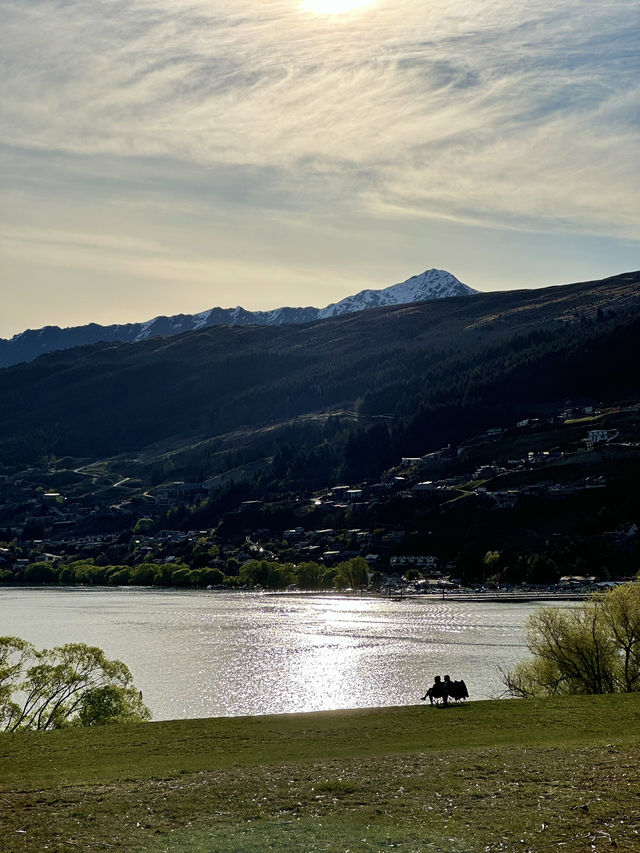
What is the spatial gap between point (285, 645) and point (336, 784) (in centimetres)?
9067

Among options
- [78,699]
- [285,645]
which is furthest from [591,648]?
[285,645]

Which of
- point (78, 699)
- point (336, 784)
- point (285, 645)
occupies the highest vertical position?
point (336, 784)

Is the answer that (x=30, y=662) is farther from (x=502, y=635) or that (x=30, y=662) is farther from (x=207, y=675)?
(x=502, y=635)

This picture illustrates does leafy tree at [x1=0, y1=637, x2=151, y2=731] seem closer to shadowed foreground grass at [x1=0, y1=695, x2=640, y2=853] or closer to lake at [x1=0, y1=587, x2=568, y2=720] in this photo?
lake at [x1=0, y1=587, x2=568, y2=720]

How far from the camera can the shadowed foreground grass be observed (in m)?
19.3

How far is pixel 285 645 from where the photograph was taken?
112375 millimetres

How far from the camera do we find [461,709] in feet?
120

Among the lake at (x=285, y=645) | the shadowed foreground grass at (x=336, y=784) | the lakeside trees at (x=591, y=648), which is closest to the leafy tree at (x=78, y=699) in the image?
the lake at (x=285, y=645)

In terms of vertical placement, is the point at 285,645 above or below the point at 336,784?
below

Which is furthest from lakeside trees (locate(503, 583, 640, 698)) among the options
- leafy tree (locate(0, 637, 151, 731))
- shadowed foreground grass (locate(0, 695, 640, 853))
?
leafy tree (locate(0, 637, 151, 731))

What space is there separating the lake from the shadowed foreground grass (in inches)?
1433

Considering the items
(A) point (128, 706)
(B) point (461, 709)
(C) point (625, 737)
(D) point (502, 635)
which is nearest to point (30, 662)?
(A) point (128, 706)

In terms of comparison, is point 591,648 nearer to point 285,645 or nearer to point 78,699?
point 78,699

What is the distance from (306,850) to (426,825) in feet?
9.51
